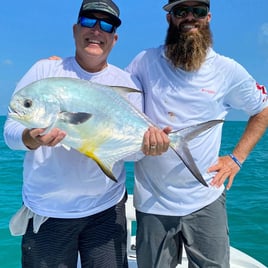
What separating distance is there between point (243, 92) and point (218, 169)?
485mm

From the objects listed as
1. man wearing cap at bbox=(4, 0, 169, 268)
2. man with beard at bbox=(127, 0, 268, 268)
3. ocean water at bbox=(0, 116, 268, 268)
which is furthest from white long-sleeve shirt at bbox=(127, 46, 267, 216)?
ocean water at bbox=(0, 116, 268, 268)

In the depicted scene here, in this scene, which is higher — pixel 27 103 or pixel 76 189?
pixel 27 103

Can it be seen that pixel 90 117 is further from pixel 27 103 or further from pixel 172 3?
pixel 172 3

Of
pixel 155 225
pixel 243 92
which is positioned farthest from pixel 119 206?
pixel 243 92

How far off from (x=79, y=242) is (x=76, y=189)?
0.36m

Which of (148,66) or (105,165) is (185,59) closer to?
(148,66)

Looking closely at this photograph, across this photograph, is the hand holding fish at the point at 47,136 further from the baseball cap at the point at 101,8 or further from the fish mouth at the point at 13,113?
the baseball cap at the point at 101,8

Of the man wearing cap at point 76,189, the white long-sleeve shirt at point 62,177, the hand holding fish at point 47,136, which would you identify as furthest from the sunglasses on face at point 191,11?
the hand holding fish at point 47,136

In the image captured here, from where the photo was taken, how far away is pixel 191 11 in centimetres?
215

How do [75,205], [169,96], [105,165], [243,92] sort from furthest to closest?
[243,92], [169,96], [75,205], [105,165]

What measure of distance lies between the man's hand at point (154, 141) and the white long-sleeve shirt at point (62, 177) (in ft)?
1.03

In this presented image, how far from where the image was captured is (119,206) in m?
2.15

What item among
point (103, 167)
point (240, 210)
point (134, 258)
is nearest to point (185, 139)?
point (103, 167)

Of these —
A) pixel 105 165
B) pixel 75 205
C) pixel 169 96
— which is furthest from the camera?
pixel 169 96
